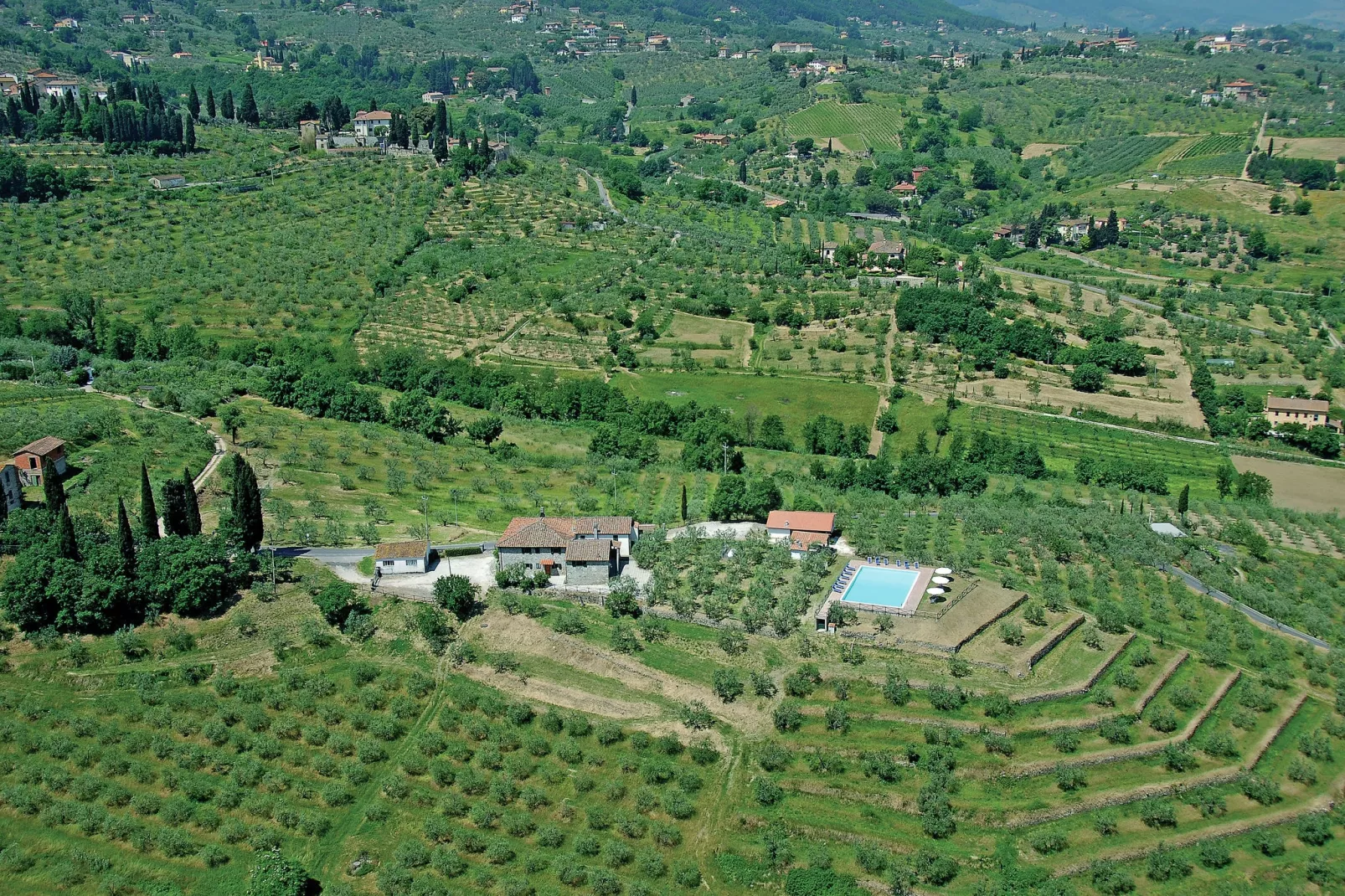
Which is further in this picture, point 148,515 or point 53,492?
point 53,492

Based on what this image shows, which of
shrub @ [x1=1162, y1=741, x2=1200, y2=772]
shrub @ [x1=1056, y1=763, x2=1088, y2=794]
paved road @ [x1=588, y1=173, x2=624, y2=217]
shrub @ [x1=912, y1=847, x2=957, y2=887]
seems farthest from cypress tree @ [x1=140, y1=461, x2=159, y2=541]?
paved road @ [x1=588, y1=173, x2=624, y2=217]

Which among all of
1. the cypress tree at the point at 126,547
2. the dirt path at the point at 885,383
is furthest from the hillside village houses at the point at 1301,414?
the cypress tree at the point at 126,547

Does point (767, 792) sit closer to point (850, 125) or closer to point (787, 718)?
point (787, 718)

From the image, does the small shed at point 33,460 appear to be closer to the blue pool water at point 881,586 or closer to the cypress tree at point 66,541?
the cypress tree at point 66,541

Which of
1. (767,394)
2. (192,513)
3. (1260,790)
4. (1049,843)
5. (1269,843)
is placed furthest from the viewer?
(767,394)

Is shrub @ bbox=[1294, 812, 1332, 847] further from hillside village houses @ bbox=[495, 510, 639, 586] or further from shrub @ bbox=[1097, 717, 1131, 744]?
hillside village houses @ bbox=[495, 510, 639, 586]

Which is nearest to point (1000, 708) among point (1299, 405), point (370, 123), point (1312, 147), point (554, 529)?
point (554, 529)
